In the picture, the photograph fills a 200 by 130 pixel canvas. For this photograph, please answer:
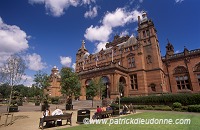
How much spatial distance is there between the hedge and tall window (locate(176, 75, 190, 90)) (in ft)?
46.0

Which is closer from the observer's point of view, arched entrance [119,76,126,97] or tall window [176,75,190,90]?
arched entrance [119,76,126,97]

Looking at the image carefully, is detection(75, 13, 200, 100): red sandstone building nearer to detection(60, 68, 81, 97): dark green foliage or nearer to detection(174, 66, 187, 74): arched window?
detection(174, 66, 187, 74): arched window

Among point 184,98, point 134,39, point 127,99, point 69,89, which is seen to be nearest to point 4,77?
point 69,89

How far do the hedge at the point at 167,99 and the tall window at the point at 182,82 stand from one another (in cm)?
1401

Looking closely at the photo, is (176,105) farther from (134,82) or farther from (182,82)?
(134,82)

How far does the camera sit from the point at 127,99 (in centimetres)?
2900

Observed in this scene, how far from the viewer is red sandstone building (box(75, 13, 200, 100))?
3406 cm

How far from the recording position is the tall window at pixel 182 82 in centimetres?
3472

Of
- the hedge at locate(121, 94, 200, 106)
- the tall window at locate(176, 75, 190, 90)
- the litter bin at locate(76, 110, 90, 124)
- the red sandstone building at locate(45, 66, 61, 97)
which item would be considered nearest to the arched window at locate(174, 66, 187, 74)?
the tall window at locate(176, 75, 190, 90)

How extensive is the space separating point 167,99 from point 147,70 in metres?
14.7

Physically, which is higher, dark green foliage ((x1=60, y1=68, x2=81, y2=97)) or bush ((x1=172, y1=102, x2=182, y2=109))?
dark green foliage ((x1=60, y1=68, x2=81, y2=97))

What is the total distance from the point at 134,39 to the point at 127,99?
21519 mm

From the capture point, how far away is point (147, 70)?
124 ft

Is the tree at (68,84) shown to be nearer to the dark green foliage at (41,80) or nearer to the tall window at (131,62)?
the dark green foliage at (41,80)
